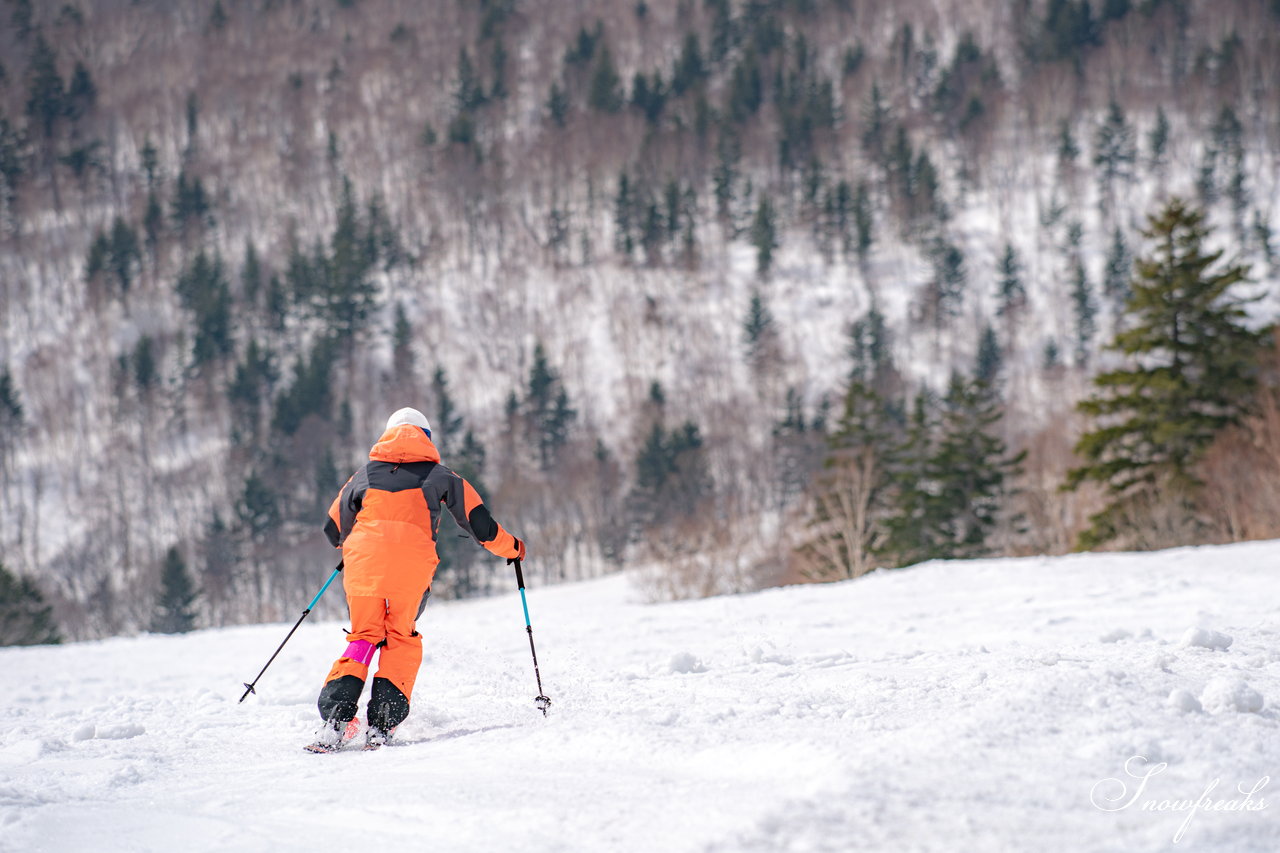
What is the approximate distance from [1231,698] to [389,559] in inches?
154

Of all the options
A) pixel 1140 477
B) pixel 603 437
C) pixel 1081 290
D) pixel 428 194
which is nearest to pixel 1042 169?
pixel 1081 290

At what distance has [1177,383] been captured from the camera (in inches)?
838

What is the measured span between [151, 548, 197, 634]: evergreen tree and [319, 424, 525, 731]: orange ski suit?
56.4 meters

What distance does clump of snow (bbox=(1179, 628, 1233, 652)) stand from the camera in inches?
196

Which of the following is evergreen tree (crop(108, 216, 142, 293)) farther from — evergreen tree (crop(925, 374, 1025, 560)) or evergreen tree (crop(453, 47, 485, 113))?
evergreen tree (crop(925, 374, 1025, 560))

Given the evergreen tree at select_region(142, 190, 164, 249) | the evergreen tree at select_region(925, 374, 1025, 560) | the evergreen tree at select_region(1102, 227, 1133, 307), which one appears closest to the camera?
the evergreen tree at select_region(925, 374, 1025, 560)

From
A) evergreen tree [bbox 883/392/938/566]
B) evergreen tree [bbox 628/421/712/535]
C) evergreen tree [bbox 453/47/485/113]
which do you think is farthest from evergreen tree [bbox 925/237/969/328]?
evergreen tree [bbox 453/47/485/113]

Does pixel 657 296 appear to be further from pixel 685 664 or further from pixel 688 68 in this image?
pixel 685 664

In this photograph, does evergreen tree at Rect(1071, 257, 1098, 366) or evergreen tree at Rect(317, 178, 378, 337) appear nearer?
evergreen tree at Rect(1071, 257, 1098, 366)

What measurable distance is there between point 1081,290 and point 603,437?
4777 cm

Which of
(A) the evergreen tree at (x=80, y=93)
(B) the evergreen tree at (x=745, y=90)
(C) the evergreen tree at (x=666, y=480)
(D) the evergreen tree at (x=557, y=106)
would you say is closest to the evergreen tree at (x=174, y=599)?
(C) the evergreen tree at (x=666, y=480)

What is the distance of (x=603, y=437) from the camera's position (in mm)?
83000

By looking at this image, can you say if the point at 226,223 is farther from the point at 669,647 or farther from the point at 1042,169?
the point at 669,647

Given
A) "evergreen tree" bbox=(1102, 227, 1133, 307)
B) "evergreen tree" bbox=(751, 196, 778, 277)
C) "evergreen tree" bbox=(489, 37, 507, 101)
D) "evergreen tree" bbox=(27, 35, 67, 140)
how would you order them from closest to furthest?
1. "evergreen tree" bbox=(1102, 227, 1133, 307)
2. "evergreen tree" bbox=(751, 196, 778, 277)
3. "evergreen tree" bbox=(489, 37, 507, 101)
4. "evergreen tree" bbox=(27, 35, 67, 140)
